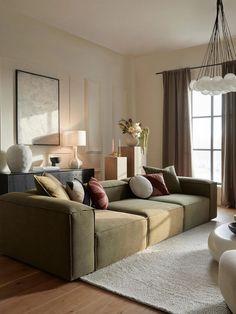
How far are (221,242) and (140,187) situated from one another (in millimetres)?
1600

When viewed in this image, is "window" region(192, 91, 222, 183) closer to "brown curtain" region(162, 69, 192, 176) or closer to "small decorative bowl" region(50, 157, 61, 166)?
"brown curtain" region(162, 69, 192, 176)

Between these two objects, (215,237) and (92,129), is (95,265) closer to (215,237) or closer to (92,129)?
(215,237)

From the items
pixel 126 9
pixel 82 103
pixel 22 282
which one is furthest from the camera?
pixel 82 103

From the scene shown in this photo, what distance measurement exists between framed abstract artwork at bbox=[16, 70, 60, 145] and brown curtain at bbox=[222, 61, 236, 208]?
2.95 m

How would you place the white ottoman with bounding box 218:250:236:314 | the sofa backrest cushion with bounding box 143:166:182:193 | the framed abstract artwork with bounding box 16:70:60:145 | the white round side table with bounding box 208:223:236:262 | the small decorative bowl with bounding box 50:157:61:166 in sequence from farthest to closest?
the small decorative bowl with bounding box 50:157:61:166
the framed abstract artwork with bounding box 16:70:60:145
the sofa backrest cushion with bounding box 143:166:182:193
the white round side table with bounding box 208:223:236:262
the white ottoman with bounding box 218:250:236:314

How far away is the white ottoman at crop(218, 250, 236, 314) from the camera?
193 cm

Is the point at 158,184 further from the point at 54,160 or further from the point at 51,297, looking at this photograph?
the point at 51,297

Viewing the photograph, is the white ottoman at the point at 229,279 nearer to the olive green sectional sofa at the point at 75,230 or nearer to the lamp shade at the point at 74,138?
the olive green sectional sofa at the point at 75,230

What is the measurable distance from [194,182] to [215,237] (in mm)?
1775

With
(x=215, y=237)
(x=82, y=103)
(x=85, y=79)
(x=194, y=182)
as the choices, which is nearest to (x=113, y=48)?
(x=85, y=79)

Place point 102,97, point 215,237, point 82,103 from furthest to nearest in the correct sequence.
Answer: point 102,97
point 82,103
point 215,237

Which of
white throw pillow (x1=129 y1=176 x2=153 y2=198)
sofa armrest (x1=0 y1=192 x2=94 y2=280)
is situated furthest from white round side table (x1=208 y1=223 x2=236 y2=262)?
white throw pillow (x1=129 y1=176 x2=153 y2=198)

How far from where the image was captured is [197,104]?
6.29 metres

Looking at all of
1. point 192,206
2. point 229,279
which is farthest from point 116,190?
point 229,279
